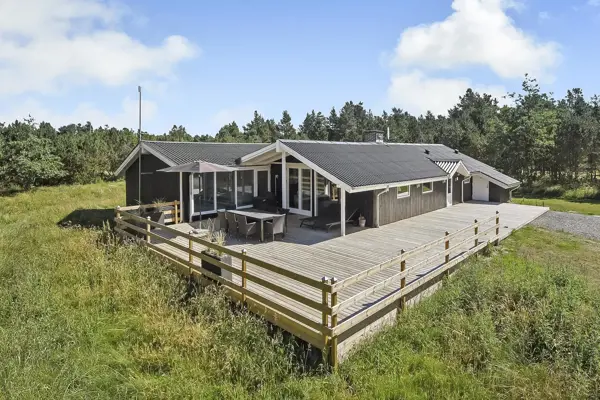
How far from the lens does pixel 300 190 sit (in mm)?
13781

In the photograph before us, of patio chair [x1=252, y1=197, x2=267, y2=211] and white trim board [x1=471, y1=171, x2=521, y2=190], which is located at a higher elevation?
white trim board [x1=471, y1=171, x2=521, y2=190]

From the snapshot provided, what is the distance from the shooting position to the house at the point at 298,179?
481 inches

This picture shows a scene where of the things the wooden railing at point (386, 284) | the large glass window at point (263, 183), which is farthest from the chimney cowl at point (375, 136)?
the wooden railing at point (386, 284)

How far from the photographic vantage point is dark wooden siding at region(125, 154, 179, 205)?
537 inches

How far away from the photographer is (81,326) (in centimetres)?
584

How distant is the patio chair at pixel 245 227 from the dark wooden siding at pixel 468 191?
13.7 m

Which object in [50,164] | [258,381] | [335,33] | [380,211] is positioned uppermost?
[335,33]

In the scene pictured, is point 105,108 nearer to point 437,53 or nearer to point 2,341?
point 2,341

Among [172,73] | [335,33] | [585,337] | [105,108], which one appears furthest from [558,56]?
[105,108]

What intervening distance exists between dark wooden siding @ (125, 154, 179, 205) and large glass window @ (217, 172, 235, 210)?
59.8 inches

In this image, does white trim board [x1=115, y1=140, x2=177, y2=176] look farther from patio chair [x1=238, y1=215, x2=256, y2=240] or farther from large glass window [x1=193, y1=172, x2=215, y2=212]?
patio chair [x1=238, y1=215, x2=256, y2=240]

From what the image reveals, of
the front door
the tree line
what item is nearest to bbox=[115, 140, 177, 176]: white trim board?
the front door

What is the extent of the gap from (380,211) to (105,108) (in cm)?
1405

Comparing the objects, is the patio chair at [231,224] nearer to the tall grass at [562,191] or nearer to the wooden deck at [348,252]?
the wooden deck at [348,252]
